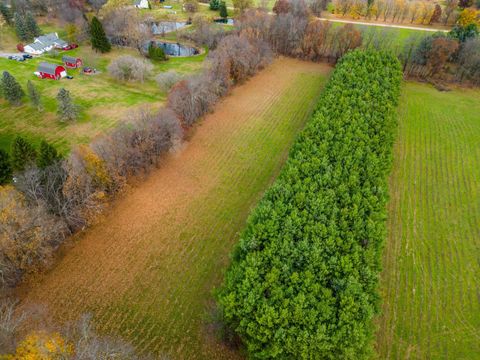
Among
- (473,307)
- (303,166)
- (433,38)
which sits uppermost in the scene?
(433,38)

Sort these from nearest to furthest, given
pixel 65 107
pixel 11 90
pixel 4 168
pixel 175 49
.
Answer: pixel 4 168 < pixel 65 107 < pixel 11 90 < pixel 175 49

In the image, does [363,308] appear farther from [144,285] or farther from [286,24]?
[286,24]

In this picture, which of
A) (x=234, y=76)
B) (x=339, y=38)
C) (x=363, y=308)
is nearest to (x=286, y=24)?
(x=339, y=38)

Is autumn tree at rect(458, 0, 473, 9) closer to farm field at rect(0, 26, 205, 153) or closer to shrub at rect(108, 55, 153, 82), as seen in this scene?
farm field at rect(0, 26, 205, 153)

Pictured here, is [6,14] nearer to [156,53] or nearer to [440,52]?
[156,53]

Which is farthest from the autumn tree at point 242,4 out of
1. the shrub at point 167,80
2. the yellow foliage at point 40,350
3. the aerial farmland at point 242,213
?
the yellow foliage at point 40,350

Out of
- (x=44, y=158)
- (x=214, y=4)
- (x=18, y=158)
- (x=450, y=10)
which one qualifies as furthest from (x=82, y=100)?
(x=450, y=10)
